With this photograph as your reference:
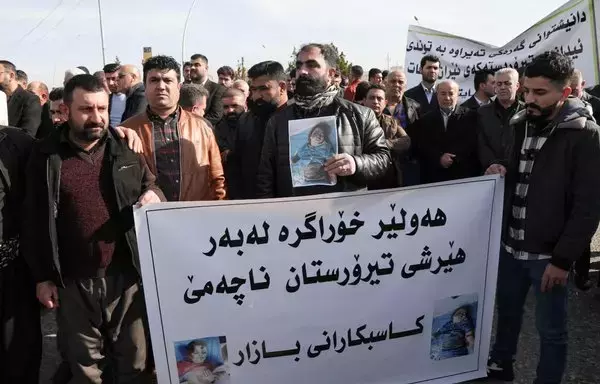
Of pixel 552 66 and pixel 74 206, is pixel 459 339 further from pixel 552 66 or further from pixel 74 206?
pixel 74 206

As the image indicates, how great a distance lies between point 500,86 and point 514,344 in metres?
2.36

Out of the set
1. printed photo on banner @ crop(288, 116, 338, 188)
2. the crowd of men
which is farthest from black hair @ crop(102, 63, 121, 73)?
printed photo on banner @ crop(288, 116, 338, 188)

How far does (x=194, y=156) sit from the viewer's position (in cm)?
335

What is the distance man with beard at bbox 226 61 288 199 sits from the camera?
4141 millimetres

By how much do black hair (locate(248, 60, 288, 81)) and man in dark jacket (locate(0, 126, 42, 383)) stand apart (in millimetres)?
1893

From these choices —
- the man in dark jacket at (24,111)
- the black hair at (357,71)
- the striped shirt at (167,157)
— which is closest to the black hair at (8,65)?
the man in dark jacket at (24,111)

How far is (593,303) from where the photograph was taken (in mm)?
4762

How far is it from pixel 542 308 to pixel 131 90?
4.67 m

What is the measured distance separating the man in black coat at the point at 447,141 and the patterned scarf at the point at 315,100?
177cm

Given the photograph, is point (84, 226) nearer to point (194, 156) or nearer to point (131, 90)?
point (194, 156)

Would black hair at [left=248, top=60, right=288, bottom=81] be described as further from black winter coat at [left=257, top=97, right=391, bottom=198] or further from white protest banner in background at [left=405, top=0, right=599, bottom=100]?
white protest banner in background at [left=405, top=0, right=599, bottom=100]

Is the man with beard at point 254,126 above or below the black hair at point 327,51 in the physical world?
below

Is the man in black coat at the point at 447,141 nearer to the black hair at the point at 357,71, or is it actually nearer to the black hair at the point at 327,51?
the black hair at the point at 327,51

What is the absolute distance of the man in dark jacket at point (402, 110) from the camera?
214 inches
